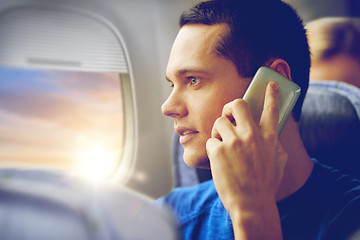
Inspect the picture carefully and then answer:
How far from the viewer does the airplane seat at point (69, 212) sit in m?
0.41

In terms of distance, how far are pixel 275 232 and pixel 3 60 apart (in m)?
0.77

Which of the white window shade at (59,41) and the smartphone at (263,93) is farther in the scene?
the white window shade at (59,41)

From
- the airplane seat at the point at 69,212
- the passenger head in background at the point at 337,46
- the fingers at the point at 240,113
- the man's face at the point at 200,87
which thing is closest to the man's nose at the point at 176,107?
the man's face at the point at 200,87

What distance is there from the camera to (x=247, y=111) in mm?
536

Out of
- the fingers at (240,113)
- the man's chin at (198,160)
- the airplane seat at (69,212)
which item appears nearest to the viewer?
the airplane seat at (69,212)

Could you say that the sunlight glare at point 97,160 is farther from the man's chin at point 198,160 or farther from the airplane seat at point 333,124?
the airplane seat at point 333,124

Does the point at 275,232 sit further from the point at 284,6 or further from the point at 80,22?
the point at 80,22

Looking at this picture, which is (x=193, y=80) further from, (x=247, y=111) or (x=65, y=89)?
(x=65, y=89)

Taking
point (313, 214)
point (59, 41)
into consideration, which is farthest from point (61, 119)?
point (313, 214)

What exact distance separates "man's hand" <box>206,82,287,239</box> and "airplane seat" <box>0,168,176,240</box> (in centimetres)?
15

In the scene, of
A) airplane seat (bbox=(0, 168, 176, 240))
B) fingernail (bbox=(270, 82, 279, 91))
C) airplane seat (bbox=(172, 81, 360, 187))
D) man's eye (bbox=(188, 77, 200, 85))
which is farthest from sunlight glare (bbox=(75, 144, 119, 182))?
airplane seat (bbox=(172, 81, 360, 187))

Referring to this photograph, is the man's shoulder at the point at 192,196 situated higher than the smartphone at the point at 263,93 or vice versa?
the smartphone at the point at 263,93

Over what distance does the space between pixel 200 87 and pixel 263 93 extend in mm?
137

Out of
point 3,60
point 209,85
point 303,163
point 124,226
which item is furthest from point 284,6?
point 3,60
